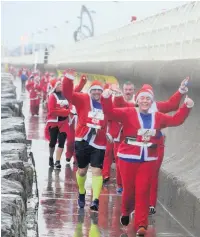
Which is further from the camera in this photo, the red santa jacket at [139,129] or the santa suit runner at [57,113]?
the santa suit runner at [57,113]

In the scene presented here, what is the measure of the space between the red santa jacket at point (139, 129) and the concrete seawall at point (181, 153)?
0.83 meters

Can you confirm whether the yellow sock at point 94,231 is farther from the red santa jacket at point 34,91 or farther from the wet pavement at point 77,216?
the red santa jacket at point 34,91

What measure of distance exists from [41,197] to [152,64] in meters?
4.72

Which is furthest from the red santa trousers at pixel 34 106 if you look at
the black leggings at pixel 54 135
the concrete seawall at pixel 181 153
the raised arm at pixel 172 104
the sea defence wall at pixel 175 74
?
the raised arm at pixel 172 104

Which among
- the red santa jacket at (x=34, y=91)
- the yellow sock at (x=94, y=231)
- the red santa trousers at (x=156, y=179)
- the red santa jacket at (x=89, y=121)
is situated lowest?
the red santa jacket at (x=34, y=91)

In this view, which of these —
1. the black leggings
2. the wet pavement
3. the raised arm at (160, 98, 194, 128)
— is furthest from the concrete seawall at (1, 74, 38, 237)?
the raised arm at (160, 98, 194, 128)

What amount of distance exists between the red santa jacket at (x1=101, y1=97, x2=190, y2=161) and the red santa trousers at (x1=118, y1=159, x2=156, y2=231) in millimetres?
88

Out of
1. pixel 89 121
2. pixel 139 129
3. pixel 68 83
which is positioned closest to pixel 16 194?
pixel 139 129

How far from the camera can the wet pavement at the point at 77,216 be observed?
9.98m

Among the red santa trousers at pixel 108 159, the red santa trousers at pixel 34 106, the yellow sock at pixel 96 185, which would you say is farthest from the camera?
the red santa trousers at pixel 34 106

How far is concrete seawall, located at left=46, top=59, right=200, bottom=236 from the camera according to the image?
1045cm

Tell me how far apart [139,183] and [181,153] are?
10.1ft

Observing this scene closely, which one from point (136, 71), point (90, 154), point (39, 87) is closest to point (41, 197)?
point (90, 154)

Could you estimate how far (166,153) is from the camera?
1396 cm
